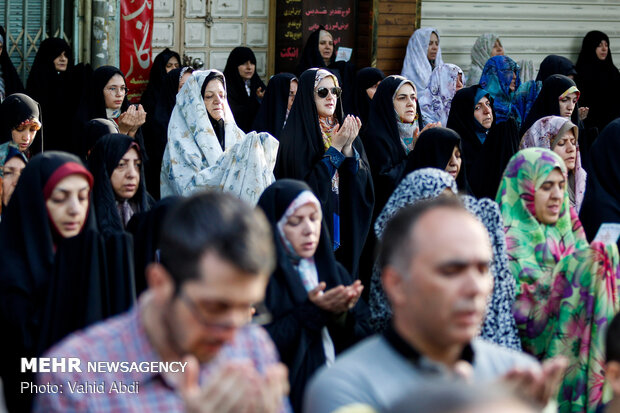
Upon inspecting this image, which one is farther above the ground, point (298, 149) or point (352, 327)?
point (298, 149)

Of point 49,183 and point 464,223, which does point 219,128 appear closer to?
point 49,183

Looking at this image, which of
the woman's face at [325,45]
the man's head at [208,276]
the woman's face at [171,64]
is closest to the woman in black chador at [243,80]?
the woman's face at [171,64]

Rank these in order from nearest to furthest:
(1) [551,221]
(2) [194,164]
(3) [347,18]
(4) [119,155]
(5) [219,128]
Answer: (1) [551,221]
(4) [119,155]
(2) [194,164]
(5) [219,128]
(3) [347,18]

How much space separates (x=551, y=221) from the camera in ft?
14.4

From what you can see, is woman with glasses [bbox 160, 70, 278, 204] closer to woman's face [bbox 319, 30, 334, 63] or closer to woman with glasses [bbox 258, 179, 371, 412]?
woman with glasses [bbox 258, 179, 371, 412]

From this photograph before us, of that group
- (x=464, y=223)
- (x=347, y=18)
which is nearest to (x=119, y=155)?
(x=464, y=223)

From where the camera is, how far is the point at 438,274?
2188 millimetres

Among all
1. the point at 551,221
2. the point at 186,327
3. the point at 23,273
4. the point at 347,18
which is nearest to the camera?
the point at 186,327

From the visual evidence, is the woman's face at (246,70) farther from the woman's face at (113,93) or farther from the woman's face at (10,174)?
the woman's face at (10,174)

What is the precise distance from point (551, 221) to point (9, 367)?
2335mm

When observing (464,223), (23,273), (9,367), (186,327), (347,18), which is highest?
(347,18)

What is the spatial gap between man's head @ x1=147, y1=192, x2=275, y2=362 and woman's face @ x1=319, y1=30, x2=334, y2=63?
8.58m

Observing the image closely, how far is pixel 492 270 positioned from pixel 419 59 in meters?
7.22

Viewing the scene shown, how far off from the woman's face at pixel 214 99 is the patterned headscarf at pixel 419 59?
4.32 m
